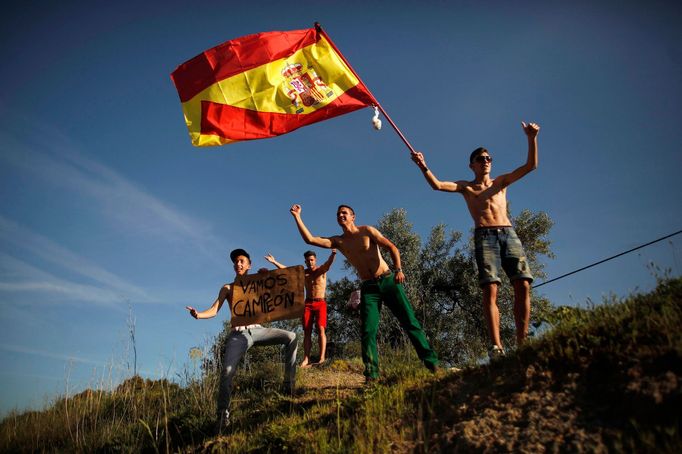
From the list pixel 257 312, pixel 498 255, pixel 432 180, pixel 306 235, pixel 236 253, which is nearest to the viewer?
pixel 498 255

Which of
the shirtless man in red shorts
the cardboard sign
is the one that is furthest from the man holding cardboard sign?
the shirtless man in red shorts

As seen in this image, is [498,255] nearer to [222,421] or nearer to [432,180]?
[432,180]

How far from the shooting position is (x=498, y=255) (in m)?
4.34

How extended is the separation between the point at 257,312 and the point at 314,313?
258 centimetres

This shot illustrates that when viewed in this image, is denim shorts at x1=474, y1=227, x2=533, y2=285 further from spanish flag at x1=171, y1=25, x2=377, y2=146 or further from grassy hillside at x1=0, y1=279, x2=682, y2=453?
spanish flag at x1=171, y1=25, x2=377, y2=146

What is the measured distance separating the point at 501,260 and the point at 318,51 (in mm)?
4450

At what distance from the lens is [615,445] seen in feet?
6.73

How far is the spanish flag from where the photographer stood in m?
6.11

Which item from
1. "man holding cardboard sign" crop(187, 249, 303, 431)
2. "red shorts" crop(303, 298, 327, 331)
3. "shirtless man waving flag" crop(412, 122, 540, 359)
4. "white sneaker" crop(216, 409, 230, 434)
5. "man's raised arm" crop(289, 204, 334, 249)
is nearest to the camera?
"shirtless man waving flag" crop(412, 122, 540, 359)

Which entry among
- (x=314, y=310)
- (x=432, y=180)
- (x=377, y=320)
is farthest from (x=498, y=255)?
(x=314, y=310)

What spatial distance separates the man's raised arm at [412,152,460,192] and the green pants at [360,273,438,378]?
1.27 m

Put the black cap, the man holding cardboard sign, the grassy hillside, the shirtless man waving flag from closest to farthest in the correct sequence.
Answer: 1. the grassy hillside
2. the shirtless man waving flag
3. the man holding cardboard sign
4. the black cap

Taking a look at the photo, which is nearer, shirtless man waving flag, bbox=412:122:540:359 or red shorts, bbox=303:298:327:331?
shirtless man waving flag, bbox=412:122:540:359

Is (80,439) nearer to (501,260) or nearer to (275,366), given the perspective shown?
(275,366)
